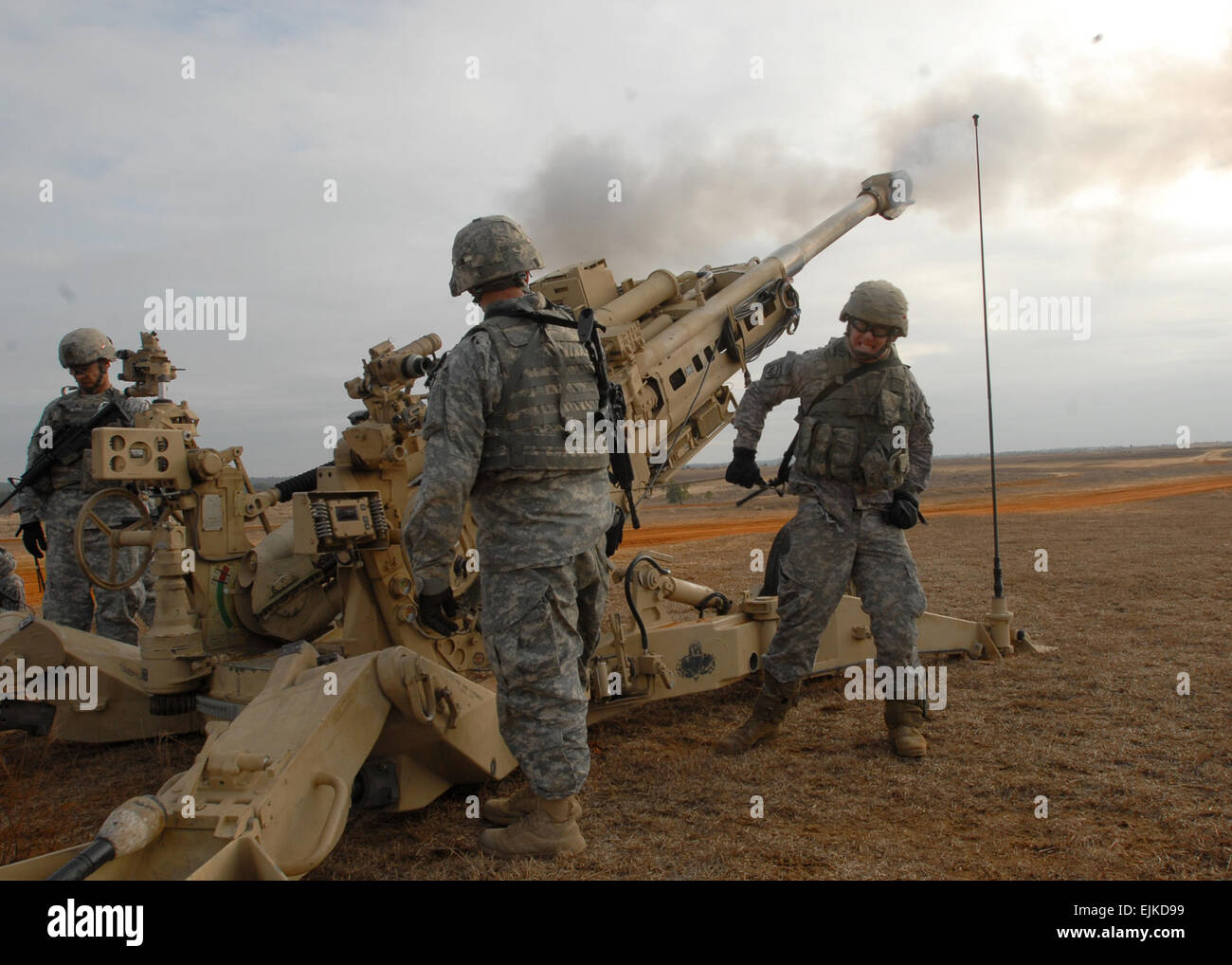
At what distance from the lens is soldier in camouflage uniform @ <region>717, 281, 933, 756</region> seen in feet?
14.6

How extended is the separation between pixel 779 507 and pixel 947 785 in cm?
2129

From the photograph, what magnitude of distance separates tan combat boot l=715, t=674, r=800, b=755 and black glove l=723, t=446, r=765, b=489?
0.90m

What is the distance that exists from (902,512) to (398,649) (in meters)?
2.37

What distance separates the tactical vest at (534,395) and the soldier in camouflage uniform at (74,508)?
12.1 ft

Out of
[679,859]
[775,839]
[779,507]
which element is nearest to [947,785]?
[775,839]

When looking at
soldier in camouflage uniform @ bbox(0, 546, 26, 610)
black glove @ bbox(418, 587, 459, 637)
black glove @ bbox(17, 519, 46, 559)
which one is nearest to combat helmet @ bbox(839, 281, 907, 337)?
black glove @ bbox(418, 587, 459, 637)

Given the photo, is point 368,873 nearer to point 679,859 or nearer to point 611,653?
point 679,859

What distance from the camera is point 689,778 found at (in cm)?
402

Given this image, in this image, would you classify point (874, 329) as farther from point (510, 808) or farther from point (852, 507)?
point (510, 808)

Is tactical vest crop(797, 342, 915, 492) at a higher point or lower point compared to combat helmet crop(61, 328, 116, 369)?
lower

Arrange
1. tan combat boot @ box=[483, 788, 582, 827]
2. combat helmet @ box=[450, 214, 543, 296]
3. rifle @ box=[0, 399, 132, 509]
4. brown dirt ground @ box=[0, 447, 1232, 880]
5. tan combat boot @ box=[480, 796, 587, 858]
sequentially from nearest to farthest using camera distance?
brown dirt ground @ box=[0, 447, 1232, 880] < tan combat boot @ box=[480, 796, 587, 858] < combat helmet @ box=[450, 214, 543, 296] < tan combat boot @ box=[483, 788, 582, 827] < rifle @ box=[0, 399, 132, 509]

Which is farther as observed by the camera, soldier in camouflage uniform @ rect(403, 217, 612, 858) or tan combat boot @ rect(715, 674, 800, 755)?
tan combat boot @ rect(715, 674, 800, 755)

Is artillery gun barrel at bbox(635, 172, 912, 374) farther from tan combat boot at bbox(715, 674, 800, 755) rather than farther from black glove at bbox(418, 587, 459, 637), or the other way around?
black glove at bbox(418, 587, 459, 637)

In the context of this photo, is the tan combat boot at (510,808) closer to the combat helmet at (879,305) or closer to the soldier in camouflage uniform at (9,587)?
the combat helmet at (879,305)
